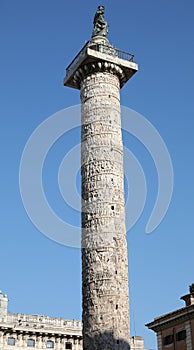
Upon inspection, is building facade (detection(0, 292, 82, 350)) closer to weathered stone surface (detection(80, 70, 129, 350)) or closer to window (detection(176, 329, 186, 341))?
window (detection(176, 329, 186, 341))

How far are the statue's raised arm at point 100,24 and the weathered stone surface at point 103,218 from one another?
91.0 inches

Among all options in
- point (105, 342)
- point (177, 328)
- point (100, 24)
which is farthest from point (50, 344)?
point (100, 24)

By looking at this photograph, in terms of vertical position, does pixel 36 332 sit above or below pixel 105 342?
above

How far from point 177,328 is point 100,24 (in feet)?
47.3

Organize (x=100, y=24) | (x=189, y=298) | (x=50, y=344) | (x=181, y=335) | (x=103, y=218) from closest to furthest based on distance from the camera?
(x=103, y=218) < (x=100, y=24) < (x=181, y=335) < (x=189, y=298) < (x=50, y=344)

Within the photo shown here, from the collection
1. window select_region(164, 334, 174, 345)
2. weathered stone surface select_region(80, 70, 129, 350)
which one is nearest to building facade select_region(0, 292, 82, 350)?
window select_region(164, 334, 174, 345)

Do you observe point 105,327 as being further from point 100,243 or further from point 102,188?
point 102,188

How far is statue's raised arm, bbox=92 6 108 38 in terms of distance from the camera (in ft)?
74.9

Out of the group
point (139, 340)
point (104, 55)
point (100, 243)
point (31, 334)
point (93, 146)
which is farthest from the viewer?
point (139, 340)

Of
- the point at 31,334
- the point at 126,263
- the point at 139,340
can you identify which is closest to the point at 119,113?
the point at 126,263

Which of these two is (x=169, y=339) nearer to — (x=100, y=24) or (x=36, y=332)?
(x=36, y=332)

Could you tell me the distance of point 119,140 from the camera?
67.2 feet

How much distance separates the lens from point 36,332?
121ft

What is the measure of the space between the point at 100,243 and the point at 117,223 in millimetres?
951
